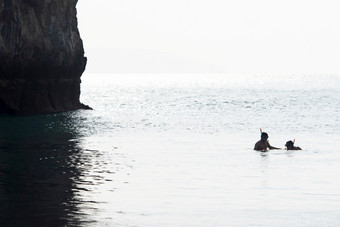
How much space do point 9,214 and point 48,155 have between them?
43.3ft

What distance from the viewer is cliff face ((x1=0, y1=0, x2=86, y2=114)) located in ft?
180

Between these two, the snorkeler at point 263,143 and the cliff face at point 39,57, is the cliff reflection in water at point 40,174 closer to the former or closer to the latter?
the snorkeler at point 263,143

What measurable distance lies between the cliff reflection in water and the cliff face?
1203 cm

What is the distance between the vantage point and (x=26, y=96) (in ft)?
193

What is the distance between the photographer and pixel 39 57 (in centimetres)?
5938

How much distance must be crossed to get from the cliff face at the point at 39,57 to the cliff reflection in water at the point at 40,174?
1203 centimetres

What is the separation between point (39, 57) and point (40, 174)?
125 feet

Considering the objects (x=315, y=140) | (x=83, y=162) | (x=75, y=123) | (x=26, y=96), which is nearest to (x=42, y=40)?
(x=26, y=96)

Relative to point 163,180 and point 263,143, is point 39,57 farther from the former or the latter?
point 163,180

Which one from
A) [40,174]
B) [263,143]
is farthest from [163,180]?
[263,143]

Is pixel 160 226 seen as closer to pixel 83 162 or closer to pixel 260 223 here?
pixel 260 223

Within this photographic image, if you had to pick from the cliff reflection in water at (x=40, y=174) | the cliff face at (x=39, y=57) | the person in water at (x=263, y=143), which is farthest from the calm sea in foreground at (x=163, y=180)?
the cliff face at (x=39, y=57)

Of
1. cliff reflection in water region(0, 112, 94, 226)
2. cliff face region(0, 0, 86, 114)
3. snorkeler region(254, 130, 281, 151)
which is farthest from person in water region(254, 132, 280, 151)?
cliff face region(0, 0, 86, 114)

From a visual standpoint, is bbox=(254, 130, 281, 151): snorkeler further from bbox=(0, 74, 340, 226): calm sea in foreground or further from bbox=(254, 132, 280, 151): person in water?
bbox=(0, 74, 340, 226): calm sea in foreground
